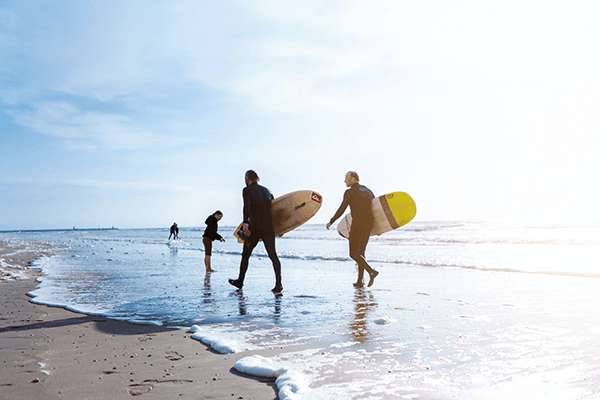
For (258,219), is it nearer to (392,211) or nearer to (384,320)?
(384,320)

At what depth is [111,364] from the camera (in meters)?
3.17

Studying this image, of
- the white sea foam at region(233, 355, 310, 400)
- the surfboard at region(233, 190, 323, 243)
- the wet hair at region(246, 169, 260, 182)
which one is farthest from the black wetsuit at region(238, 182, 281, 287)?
the white sea foam at region(233, 355, 310, 400)

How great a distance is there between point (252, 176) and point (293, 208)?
1701 mm

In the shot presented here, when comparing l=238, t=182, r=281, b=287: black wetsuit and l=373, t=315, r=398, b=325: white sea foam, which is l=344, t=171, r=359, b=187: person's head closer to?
l=238, t=182, r=281, b=287: black wetsuit

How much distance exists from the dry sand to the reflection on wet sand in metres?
1.23

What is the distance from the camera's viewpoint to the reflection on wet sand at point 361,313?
409cm

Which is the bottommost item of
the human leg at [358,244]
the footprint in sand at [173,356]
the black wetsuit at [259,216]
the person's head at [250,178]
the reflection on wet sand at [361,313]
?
the reflection on wet sand at [361,313]

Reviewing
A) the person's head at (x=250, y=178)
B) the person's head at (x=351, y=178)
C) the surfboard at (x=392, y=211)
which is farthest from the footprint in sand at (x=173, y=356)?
the surfboard at (x=392, y=211)

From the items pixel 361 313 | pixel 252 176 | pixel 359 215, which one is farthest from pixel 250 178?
pixel 361 313

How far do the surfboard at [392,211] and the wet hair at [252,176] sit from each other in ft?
10.1

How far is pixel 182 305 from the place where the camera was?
19.9ft

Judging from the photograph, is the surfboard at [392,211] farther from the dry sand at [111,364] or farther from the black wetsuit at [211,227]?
the dry sand at [111,364]

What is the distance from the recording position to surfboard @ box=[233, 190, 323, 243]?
8.53 m

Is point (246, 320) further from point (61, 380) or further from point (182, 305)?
point (61, 380)
